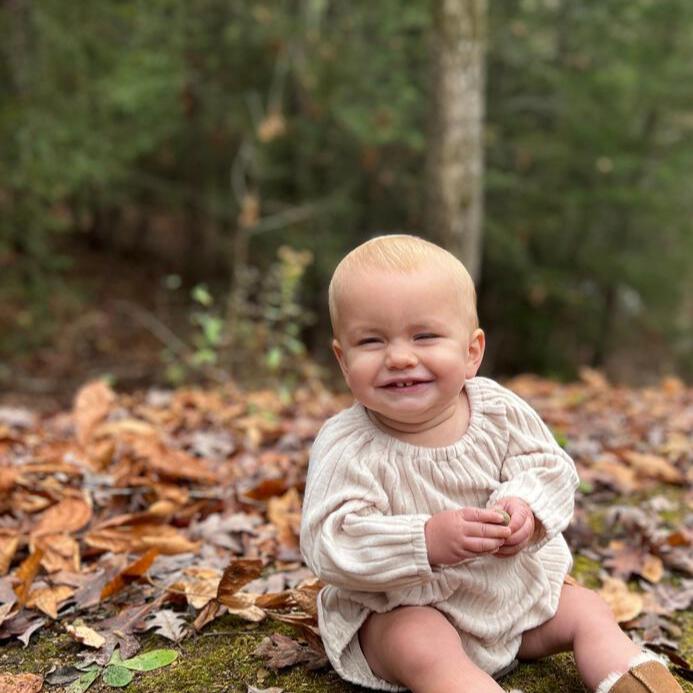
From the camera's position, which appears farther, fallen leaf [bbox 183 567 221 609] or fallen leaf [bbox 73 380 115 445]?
fallen leaf [bbox 73 380 115 445]

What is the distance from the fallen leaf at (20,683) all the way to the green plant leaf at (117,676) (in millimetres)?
164

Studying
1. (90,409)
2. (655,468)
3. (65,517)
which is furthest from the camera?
(90,409)

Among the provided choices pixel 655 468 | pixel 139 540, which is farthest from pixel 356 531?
pixel 655 468

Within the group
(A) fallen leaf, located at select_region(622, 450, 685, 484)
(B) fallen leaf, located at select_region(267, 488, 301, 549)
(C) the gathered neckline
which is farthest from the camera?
(A) fallen leaf, located at select_region(622, 450, 685, 484)

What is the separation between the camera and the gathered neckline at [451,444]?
194 cm

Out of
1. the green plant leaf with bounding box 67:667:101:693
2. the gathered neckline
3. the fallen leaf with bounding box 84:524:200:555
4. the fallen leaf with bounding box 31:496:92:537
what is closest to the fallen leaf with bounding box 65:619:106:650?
the green plant leaf with bounding box 67:667:101:693

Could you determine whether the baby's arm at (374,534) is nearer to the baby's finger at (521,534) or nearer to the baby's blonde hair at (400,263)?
the baby's finger at (521,534)

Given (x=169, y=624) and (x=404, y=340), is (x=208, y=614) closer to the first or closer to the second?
(x=169, y=624)

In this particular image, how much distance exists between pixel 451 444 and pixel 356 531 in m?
0.33

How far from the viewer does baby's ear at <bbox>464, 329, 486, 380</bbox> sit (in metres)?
1.95

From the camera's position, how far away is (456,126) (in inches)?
312

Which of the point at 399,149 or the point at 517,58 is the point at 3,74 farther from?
the point at 517,58

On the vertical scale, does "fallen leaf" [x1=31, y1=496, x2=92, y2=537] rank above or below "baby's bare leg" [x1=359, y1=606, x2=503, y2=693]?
below

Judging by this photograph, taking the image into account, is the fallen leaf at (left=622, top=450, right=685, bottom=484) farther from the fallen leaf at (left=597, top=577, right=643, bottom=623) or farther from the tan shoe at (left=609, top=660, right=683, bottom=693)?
the tan shoe at (left=609, top=660, right=683, bottom=693)
